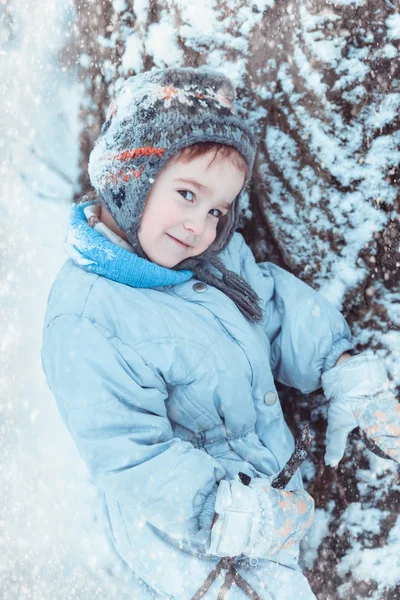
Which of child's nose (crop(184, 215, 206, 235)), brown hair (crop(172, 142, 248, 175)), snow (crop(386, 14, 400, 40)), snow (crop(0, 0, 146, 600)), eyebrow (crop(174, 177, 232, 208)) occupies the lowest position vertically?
snow (crop(0, 0, 146, 600))

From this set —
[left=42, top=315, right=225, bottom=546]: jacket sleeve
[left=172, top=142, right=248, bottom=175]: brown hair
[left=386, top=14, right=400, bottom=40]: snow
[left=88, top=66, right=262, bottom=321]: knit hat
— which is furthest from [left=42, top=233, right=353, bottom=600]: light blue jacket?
[left=386, top=14, right=400, bottom=40]: snow

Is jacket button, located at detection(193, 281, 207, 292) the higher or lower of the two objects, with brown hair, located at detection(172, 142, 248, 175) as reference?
lower

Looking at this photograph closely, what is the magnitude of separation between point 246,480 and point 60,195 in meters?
1.58

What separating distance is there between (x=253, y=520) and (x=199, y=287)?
2.25 ft

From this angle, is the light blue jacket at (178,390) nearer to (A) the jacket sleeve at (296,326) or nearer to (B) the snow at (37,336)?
(A) the jacket sleeve at (296,326)

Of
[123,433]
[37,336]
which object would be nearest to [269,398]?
[123,433]

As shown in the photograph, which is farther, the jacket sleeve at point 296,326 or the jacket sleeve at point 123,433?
the jacket sleeve at point 296,326

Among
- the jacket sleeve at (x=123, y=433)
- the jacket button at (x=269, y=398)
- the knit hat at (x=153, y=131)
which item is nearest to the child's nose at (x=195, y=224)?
the knit hat at (x=153, y=131)

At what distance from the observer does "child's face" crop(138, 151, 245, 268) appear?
160cm

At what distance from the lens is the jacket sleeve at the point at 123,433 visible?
1472 mm

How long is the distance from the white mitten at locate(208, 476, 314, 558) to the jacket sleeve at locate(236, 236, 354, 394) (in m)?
0.45

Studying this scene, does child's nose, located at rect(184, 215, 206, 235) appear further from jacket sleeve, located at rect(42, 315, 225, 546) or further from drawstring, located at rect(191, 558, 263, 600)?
drawstring, located at rect(191, 558, 263, 600)

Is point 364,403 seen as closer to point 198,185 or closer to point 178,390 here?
point 178,390

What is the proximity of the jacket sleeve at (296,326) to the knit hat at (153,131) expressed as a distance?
0.41 metres
